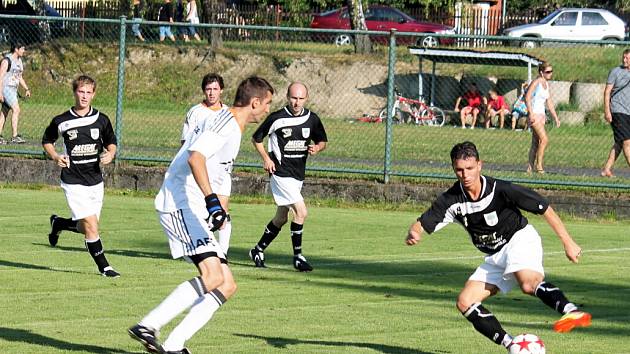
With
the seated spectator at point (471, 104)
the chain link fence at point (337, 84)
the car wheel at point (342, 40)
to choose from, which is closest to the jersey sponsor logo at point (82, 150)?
the chain link fence at point (337, 84)

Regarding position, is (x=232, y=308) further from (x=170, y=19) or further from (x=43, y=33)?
(x=170, y=19)

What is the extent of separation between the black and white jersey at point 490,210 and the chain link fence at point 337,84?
12351 mm

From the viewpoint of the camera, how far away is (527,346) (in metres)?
8.39

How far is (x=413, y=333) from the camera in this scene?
32.4 feet

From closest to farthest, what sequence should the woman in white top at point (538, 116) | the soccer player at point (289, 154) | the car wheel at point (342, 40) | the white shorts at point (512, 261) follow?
the white shorts at point (512, 261) → the soccer player at point (289, 154) → the woman in white top at point (538, 116) → the car wheel at point (342, 40)

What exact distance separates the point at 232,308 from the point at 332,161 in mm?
10622

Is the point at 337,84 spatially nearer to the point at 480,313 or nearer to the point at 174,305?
the point at 480,313

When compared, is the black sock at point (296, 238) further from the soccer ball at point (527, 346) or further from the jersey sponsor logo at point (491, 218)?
the soccer ball at point (527, 346)

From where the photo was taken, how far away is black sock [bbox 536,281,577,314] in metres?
8.74

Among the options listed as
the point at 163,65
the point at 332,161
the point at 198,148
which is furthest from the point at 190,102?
the point at 198,148

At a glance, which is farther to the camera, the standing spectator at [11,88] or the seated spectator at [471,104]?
the seated spectator at [471,104]

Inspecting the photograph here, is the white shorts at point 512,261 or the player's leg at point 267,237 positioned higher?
the white shorts at point 512,261

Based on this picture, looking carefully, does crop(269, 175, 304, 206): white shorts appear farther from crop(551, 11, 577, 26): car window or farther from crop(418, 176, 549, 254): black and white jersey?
crop(551, 11, 577, 26): car window

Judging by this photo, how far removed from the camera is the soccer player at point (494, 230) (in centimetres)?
880
